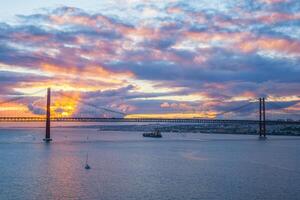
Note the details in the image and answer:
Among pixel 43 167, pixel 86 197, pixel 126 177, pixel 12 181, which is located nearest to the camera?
pixel 86 197

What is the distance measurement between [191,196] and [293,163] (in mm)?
27751

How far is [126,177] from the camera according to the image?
42.8 metres

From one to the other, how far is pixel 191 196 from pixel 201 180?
7902mm

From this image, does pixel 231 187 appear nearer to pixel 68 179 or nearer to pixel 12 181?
pixel 68 179

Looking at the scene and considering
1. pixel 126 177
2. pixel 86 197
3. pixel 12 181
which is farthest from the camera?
pixel 126 177

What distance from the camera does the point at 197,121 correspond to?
11875 cm

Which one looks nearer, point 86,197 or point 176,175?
point 86,197

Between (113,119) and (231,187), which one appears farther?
(113,119)

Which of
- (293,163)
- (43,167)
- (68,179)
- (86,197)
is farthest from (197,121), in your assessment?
(86,197)

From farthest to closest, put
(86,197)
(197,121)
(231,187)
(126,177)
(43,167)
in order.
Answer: (197,121) → (43,167) → (126,177) → (231,187) → (86,197)

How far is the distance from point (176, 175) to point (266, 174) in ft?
28.4

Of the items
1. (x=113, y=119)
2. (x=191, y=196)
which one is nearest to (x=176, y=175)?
(x=191, y=196)

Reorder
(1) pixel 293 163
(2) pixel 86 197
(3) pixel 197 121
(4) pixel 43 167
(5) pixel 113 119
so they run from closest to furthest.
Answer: (2) pixel 86 197
(4) pixel 43 167
(1) pixel 293 163
(5) pixel 113 119
(3) pixel 197 121

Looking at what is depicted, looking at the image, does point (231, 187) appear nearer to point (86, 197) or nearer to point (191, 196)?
point (191, 196)
